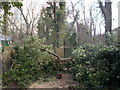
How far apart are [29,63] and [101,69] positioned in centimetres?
242

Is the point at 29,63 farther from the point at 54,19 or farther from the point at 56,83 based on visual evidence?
the point at 54,19

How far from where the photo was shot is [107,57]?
376 cm

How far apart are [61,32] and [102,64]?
6.39 meters

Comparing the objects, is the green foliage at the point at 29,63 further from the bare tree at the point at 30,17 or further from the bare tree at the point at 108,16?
the bare tree at the point at 30,17

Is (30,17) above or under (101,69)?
above

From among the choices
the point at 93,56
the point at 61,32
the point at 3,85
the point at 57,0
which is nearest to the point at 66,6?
the point at 57,0

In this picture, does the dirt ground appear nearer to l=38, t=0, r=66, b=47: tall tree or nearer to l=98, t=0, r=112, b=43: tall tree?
→ l=98, t=0, r=112, b=43: tall tree

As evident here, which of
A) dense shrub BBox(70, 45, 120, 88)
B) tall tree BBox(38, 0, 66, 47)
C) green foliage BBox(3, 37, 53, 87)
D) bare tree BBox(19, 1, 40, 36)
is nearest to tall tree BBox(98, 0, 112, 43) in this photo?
tall tree BBox(38, 0, 66, 47)

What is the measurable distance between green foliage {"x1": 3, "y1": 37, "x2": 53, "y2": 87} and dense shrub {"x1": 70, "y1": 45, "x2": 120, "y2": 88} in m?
1.35

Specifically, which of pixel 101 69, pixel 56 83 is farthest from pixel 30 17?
pixel 101 69

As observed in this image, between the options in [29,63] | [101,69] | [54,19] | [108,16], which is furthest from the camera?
[54,19]

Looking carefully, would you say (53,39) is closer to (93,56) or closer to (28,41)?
(28,41)

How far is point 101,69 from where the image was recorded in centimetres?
380

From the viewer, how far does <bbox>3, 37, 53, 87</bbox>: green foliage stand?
430 cm
